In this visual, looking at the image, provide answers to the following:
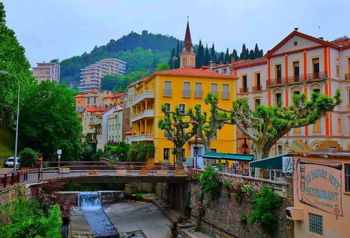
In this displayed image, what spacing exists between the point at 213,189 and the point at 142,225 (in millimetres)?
9070

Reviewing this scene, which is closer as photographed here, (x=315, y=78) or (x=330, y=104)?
(x=330, y=104)

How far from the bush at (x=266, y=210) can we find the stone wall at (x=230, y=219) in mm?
287

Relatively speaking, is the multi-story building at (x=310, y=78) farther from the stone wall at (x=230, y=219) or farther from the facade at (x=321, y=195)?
the facade at (x=321, y=195)

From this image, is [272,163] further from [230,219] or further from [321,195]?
[230,219]

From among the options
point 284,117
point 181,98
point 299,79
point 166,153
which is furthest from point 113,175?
point 299,79

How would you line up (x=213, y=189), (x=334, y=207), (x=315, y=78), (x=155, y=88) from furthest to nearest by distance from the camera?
1. (x=155, y=88)
2. (x=315, y=78)
3. (x=213, y=189)
4. (x=334, y=207)

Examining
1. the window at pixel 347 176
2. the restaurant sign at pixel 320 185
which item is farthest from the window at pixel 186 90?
the window at pixel 347 176

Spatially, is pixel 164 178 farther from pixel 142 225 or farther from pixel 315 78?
pixel 315 78

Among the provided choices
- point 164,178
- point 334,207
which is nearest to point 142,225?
point 164,178

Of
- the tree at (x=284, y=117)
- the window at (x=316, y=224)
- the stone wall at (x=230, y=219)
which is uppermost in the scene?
the tree at (x=284, y=117)

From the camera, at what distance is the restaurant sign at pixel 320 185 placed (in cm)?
1633

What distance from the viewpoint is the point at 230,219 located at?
25.2m

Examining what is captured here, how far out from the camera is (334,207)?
16469 mm

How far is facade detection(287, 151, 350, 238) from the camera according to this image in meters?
16.0
